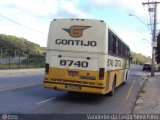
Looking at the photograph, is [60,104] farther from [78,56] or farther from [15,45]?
[15,45]

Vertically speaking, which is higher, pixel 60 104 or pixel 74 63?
pixel 74 63

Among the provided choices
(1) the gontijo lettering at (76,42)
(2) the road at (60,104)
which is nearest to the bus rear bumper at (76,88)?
(2) the road at (60,104)

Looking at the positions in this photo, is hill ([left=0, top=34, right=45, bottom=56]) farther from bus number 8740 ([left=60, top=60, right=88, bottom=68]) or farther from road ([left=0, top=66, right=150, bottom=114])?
bus number 8740 ([left=60, top=60, right=88, bottom=68])

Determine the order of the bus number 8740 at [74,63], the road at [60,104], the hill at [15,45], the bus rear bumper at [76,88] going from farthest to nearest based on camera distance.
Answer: the hill at [15,45]
the bus number 8740 at [74,63]
the bus rear bumper at [76,88]
the road at [60,104]

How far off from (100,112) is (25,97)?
12.3ft

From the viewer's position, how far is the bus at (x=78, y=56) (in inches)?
593

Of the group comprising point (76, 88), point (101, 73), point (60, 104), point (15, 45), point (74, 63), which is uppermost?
point (15, 45)

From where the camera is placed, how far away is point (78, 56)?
50.6ft

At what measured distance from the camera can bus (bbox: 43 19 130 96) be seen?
1506 cm

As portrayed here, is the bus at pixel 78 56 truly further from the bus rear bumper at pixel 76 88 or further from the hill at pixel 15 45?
the hill at pixel 15 45

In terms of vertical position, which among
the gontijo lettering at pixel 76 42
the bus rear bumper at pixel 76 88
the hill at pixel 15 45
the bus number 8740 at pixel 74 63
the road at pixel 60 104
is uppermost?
the hill at pixel 15 45

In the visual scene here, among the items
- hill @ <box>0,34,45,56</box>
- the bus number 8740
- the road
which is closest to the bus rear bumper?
the road

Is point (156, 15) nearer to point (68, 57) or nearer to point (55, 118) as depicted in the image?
point (68, 57)

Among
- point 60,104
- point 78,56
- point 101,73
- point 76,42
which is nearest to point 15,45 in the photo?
point 76,42
